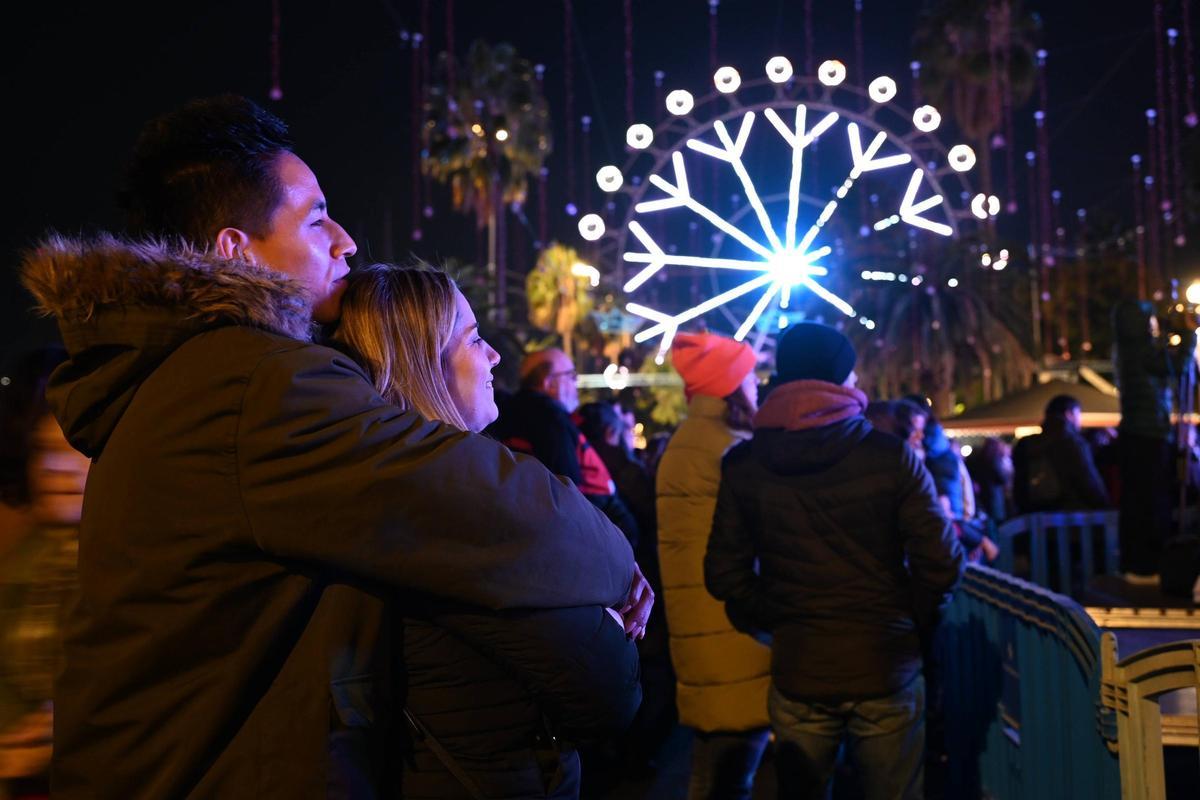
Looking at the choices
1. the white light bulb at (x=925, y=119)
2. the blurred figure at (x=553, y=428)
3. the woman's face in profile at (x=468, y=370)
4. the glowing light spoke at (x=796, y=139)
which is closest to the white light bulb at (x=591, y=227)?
the glowing light spoke at (x=796, y=139)

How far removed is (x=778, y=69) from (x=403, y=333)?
16233mm

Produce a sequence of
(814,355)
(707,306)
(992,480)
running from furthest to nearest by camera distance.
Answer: (707,306) → (992,480) → (814,355)

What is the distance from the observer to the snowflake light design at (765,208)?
566 inches

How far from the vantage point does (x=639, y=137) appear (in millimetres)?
16531

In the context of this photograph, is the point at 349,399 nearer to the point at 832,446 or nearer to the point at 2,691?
the point at 2,691

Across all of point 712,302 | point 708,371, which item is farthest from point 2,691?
point 712,302

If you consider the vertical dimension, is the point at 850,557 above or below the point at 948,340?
below

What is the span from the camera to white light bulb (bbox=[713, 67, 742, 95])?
1711cm

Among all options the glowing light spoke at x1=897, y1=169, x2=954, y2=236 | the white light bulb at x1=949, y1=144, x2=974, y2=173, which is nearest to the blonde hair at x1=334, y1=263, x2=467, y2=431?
the glowing light spoke at x1=897, y1=169, x2=954, y2=236

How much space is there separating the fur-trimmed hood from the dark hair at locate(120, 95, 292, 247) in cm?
22

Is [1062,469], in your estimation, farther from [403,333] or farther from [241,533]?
[241,533]

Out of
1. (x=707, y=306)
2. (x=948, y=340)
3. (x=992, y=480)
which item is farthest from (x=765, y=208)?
(x=948, y=340)

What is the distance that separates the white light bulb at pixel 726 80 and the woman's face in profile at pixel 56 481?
15.4 metres

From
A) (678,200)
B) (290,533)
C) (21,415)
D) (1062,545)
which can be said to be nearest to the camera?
(290,533)
